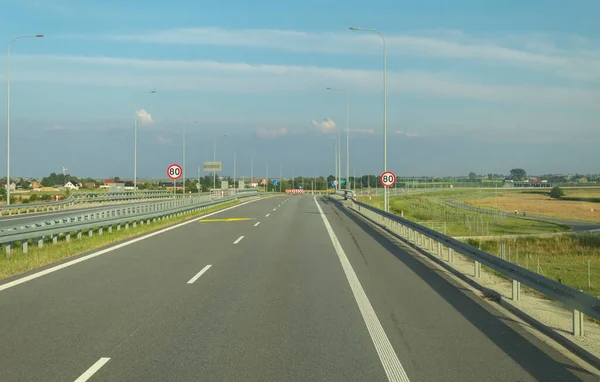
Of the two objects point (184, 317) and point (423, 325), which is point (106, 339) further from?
point (423, 325)

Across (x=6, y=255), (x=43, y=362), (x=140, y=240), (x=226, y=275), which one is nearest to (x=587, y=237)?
(x=140, y=240)

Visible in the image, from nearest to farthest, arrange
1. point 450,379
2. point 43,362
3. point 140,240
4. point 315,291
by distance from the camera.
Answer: point 450,379 < point 43,362 < point 315,291 < point 140,240

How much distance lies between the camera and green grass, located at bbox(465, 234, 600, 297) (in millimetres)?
17166

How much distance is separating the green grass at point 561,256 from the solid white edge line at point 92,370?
36.6 ft

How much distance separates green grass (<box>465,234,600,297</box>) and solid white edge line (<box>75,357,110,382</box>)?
11.1 metres

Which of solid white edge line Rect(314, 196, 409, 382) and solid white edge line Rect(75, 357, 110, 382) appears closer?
solid white edge line Rect(75, 357, 110, 382)

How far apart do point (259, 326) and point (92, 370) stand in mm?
2531

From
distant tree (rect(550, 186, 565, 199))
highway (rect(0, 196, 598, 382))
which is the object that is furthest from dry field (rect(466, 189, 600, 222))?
highway (rect(0, 196, 598, 382))

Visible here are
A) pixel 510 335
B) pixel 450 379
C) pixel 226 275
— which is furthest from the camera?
pixel 226 275

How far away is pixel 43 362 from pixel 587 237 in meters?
39.1

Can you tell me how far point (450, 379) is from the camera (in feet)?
18.7

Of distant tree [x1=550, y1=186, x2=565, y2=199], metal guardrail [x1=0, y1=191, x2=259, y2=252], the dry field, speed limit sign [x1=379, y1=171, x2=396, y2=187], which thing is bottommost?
the dry field

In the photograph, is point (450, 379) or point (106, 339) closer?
point (450, 379)

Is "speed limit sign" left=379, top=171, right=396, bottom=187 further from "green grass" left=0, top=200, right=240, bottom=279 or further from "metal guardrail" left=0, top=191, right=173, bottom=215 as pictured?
"metal guardrail" left=0, top=191, right=173, bottom=215
